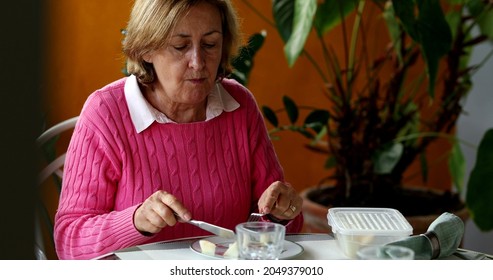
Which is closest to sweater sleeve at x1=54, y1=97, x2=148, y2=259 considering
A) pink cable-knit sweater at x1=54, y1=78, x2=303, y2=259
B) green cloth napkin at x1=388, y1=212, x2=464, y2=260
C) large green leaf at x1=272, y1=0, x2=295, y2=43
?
pink cable-knit sweater at x1=54, y1=78, x2=303, y2=259

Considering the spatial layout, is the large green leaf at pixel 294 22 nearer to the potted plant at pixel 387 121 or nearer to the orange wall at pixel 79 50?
the potted plant at pixel 387 121

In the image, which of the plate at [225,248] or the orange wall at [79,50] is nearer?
the plate at [225,248]

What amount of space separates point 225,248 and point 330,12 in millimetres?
1148

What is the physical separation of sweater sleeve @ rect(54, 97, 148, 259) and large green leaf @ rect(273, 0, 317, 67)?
56cm

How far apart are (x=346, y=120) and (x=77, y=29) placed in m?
0.84

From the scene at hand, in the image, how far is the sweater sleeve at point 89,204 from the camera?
1.13 meters

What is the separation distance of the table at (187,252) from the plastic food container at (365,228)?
22 mm

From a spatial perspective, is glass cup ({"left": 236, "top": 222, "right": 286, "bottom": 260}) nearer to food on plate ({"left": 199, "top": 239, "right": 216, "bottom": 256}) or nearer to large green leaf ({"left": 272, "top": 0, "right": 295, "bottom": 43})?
food on plate ({"left": 199, "top": 239, "right": 216, "bottom": 256})

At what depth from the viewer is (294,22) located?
1.71 metres

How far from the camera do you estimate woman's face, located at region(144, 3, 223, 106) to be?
3.94 feet

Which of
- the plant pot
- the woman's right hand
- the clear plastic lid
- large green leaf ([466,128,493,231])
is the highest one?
the woman's right hand

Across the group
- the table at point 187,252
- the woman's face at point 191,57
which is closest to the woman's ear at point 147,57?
the woman's face at point 191,57

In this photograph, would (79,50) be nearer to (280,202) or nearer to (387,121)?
(280,202)
